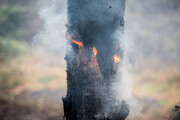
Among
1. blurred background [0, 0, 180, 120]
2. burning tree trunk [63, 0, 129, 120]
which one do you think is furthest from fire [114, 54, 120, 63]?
blurred background [0, 0, 180, 120]

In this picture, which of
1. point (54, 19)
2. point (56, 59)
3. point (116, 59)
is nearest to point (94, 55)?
point (116, 59)

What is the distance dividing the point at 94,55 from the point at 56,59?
30.4ft

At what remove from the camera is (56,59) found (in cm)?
1154

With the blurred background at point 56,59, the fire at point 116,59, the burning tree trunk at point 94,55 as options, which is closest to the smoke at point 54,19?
the blurred background at point 56,59

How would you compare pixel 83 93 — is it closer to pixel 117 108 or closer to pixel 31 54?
pixel 117 108

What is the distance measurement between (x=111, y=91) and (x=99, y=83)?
0.93 ft

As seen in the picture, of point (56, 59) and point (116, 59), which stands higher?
point (56, 59)

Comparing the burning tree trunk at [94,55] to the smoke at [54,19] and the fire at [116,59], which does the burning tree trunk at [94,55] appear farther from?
the smoke at [54,19]

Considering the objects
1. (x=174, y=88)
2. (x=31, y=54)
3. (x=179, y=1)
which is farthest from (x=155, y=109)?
(x=179, y=1)

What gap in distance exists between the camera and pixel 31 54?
11.5 m

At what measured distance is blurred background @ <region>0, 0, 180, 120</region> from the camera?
5.86 metres

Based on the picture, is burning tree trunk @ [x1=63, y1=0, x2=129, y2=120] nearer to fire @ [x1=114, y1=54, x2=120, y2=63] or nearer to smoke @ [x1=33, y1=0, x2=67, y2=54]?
fire @ [x1=114, y1=54, x2=120, y2=63]

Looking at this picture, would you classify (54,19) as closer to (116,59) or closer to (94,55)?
(94,55)

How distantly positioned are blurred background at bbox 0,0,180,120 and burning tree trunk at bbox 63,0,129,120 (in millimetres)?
1630
